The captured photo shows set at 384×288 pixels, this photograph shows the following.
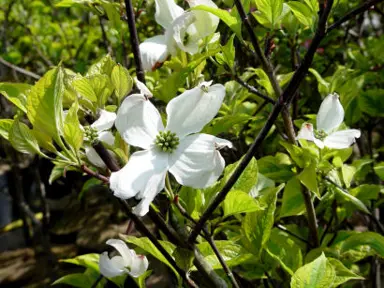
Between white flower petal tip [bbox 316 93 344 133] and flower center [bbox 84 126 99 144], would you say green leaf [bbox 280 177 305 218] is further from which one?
flower center [bbox 84 126 99 144]

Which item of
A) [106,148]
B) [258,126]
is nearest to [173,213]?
[106,148]

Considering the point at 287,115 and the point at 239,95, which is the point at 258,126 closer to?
the point at 239,95

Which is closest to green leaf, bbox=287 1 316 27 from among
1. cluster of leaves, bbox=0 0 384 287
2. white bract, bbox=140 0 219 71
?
cluster of leaves, bbox=0 0 384 287

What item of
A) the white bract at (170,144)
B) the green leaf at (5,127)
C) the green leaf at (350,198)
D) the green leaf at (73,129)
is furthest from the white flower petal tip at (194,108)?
the green leaf at (350,198)

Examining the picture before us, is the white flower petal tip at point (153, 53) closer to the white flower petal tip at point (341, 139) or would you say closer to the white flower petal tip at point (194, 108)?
the white flower petal tip at point (194, 108)

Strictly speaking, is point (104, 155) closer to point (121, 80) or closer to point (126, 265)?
point (121, 80)

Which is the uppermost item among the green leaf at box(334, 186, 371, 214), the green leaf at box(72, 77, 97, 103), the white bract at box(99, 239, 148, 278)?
the green leaf at box(72, 77, 97, 103)

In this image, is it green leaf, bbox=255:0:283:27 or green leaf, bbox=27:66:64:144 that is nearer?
green leaf, bbox=27:66:64:144
